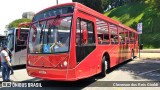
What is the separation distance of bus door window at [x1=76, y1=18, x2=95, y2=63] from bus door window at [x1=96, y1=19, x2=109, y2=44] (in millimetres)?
829

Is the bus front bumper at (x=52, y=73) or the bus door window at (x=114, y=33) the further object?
the bus door window at (x=114, y=33)

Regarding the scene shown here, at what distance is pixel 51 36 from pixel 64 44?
762mm

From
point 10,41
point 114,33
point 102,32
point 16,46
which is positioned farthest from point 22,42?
point 102,32

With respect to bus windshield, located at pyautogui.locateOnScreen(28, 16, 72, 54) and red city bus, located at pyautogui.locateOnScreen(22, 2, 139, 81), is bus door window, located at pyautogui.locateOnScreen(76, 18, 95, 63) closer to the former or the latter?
red city bus, located at pyautogui.locateOnScreen(22, 2, 139, 81)

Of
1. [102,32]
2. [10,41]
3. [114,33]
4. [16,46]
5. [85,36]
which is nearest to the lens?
[85,36]

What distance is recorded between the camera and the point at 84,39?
9250mm

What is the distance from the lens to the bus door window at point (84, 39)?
8797 mm

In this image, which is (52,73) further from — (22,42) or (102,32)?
(22,42)

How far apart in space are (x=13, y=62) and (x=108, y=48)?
790 cm

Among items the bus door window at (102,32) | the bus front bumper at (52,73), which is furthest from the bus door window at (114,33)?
the bus front bumper at (52,73)

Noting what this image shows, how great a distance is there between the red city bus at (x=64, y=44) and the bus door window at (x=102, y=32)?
18 centimetres

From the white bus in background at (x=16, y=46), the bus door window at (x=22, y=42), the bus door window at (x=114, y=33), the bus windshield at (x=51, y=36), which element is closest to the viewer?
the bus windshield at (x=51, y=36)

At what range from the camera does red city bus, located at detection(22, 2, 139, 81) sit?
8.38 metres

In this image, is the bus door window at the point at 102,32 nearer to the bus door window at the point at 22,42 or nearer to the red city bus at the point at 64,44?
the red city bus at the point at 64,44
